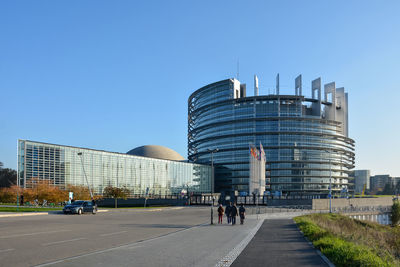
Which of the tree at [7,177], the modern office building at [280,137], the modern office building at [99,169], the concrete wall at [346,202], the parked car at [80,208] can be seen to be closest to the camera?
the parked car at [80,208]

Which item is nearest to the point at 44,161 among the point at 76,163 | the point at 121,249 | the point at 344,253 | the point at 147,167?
the point at 76,163

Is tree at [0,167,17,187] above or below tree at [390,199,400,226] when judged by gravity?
above

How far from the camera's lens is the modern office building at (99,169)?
225 feet

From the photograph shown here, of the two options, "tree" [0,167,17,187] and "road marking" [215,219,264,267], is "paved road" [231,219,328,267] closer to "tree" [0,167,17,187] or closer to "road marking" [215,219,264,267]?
"road marking" [215,219,264,267]

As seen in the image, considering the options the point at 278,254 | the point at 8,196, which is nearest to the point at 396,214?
the point at 278,254

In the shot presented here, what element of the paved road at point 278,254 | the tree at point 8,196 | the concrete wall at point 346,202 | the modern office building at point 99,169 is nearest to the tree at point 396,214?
the concrete wall at point 346,202

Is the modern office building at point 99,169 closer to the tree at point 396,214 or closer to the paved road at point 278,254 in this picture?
the paved road at point 278,254

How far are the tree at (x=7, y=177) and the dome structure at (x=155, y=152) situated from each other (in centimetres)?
5387

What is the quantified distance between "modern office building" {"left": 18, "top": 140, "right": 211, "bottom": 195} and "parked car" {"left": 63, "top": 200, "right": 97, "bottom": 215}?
68.6 ft

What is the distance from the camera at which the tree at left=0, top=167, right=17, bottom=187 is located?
328 ft

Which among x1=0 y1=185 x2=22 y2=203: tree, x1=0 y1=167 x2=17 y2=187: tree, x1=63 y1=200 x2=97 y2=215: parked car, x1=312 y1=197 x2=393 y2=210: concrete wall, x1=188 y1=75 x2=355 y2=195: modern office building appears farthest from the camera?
x1=188 y1=75 x2=355 y2=195: modern office building

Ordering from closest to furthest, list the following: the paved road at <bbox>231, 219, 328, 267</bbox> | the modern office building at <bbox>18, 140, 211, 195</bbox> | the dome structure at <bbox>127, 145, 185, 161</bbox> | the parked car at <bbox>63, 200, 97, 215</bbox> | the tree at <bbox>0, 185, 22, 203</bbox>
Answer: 1. the paved road at <bbox>231, 219, 328, 267</bbox>
2. the parked car at <bbox>63, 200, 97, 215</bbox>
3. the tree at <bbox>0, 185, 22, 203</bbox>
4. the modern office building at <bbox>18, 140, 211, 195</bbox>
5. the dome structure at <bbox>127, 145, 185, 161</bbox>

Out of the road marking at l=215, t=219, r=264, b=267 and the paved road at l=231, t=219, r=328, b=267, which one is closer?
the road marking at l=215, t=219, r=264, b=267

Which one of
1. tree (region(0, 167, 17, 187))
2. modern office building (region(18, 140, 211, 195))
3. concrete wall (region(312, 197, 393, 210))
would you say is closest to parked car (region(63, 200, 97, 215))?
modern office building (region(18, 140, 211, 195))
